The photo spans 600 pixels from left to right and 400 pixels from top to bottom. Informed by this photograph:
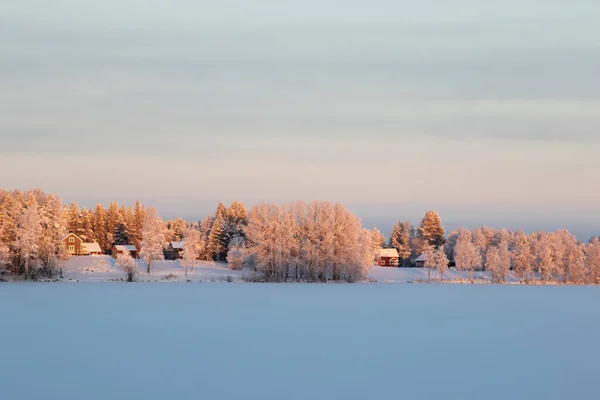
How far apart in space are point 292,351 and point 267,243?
60.3 metres

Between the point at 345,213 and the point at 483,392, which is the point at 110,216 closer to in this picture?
the point at 345,213

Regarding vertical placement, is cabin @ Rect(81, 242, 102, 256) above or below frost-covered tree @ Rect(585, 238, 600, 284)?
above

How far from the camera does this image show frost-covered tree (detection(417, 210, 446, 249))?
4779 inches

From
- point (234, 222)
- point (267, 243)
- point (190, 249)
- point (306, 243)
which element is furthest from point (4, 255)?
point (234, 222)

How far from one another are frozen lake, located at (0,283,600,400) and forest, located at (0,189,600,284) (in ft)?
110

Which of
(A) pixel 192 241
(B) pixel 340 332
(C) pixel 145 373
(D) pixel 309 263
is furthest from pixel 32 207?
(C) pixel 145 373

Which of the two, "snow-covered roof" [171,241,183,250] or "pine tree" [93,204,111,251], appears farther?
"snow-covered roof" [171,241,183,250]

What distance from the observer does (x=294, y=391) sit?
21.6m

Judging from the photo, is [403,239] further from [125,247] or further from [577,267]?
[125,247]

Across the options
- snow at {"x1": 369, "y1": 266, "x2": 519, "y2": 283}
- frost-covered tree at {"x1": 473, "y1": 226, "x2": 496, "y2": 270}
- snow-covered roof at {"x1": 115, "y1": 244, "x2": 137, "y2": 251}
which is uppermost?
frost-covered tree at {"x1": 473, "y1": 226, "x2": 496, "y2": 270}

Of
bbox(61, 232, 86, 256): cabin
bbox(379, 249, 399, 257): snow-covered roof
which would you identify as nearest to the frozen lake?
bbox(61, 232, 86, 256): cabin

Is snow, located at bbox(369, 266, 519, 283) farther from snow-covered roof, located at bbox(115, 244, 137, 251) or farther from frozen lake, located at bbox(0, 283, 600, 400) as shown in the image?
frozen lake, located at bbox(0, 283, 600, 400)

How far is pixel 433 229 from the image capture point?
12144 centimetres

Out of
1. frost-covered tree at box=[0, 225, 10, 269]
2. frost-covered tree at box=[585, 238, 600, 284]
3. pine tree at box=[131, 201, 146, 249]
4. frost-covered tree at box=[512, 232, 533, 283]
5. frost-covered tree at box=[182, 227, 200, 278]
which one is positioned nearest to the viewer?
frost-covered tree at box=[0, 225, 10, 269]
